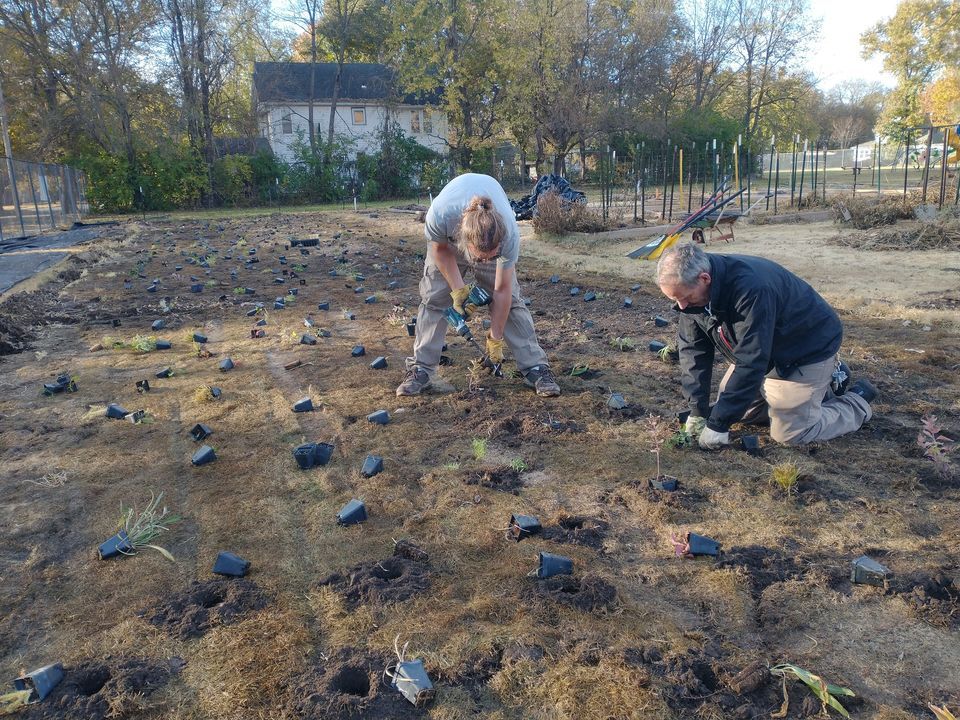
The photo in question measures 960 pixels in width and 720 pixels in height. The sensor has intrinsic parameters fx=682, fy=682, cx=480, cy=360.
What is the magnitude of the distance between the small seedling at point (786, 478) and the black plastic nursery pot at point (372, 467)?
215cm

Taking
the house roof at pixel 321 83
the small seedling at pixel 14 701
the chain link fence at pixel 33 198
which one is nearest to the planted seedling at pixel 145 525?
the small seedling at pixel 14 701

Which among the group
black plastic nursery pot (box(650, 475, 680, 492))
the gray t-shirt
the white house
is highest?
the white house

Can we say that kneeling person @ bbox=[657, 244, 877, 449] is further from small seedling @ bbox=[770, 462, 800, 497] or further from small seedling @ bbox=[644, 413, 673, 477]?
small seedling @ bbox=[770, 462, 800, 497]

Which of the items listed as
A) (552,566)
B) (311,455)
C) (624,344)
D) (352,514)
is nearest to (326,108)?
(624,344)

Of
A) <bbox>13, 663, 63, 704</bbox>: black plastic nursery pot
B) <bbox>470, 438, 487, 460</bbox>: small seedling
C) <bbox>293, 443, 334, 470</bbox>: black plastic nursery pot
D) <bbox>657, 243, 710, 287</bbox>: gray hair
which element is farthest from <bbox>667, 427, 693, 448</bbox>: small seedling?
<bbox>13, 663, 63, 704</bbox>: black plastic nursery pot

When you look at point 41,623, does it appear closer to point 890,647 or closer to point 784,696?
point 784,696

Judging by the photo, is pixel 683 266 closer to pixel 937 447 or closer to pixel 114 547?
pixel 937 447

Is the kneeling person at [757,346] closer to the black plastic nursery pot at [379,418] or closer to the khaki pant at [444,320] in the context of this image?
the khaki pant at [444,320]

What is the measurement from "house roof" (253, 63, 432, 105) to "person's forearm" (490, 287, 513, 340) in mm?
36634

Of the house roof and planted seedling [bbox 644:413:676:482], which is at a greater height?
the house roof

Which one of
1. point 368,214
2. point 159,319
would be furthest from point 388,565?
point 368,214

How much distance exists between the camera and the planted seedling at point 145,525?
314 centimetres

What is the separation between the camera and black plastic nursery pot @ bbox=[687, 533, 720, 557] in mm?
2998

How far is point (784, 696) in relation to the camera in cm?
217
